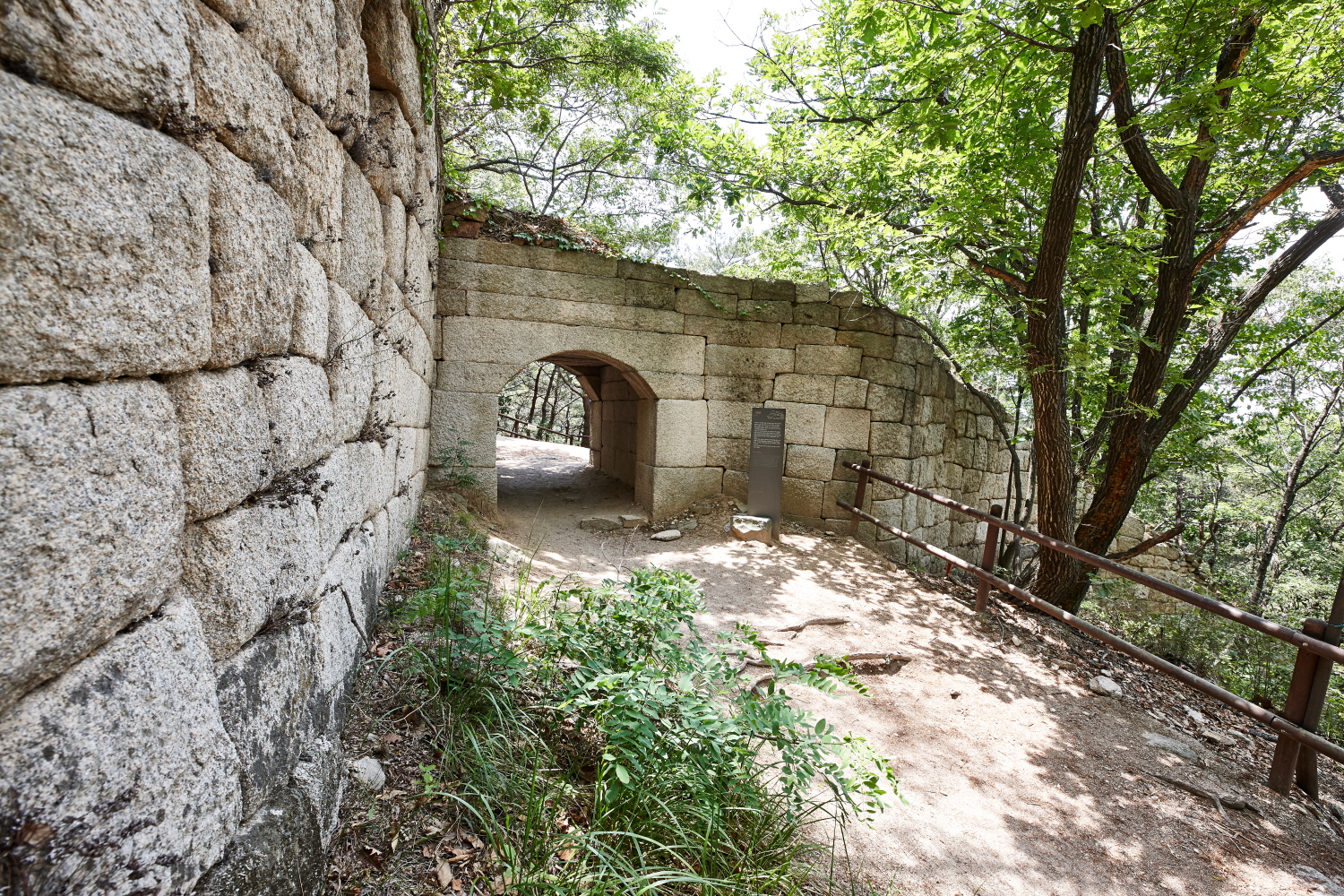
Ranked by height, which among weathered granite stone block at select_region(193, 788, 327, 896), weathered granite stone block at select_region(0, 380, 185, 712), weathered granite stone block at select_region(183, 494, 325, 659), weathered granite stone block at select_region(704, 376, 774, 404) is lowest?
weathered granite stone block at select_region(193, 788, 327, 896)

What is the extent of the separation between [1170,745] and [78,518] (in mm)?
4729

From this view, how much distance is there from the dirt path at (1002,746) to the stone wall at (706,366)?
37.0 inches

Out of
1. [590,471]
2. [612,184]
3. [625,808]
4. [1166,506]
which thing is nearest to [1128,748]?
[625,808]

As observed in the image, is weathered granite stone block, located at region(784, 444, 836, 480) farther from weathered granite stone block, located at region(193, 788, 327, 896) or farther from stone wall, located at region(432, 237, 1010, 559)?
weathered granite stone block, located at region(193, 788, 327, 896)

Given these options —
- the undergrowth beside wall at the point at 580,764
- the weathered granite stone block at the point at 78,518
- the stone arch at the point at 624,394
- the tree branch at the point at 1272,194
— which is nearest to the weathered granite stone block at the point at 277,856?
the undergrowth beside wall at the point at 580,764

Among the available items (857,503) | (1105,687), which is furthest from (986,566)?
(857,503)

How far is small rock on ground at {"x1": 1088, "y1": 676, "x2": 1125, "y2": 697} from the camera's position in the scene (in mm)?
4035

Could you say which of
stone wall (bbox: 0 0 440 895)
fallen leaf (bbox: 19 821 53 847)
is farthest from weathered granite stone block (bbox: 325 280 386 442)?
fallen leaf (bbox: 19 821 53 847)

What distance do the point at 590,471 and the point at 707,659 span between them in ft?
22.4

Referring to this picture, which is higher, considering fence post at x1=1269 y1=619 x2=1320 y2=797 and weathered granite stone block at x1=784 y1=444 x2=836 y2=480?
weathered granite stone block at x1=784 y1=444 x2=836 y2=480

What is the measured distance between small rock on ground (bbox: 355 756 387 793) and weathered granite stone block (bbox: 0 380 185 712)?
104cm

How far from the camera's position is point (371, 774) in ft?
5.78

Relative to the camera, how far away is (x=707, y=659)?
2.18 metres

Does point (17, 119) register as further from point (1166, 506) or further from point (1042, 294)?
point (1166, 506)
